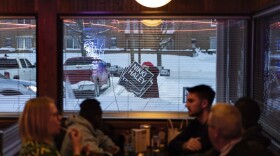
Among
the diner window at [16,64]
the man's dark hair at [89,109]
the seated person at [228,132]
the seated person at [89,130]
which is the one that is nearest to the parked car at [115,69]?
the diner window at [16,64]

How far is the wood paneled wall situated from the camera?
4.94 metres

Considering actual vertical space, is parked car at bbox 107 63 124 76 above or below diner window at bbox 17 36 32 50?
below

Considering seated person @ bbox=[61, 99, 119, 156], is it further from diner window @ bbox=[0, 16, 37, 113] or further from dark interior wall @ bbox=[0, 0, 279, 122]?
diner window @ bbox=[0, 16, 37, 113]

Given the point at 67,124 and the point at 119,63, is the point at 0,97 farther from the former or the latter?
the point at 67,124

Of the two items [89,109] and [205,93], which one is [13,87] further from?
[205,93]

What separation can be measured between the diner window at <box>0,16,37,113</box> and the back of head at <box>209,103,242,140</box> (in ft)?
10.7

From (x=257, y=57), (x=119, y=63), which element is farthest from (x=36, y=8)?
(x=257, y=57)

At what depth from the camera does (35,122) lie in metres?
2.45

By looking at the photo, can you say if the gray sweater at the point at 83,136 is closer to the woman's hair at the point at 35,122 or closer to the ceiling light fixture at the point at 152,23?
the woman's hair at the point at 35,122

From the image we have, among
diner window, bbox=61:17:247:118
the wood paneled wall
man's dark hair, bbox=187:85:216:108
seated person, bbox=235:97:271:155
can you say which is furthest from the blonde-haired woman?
diner window, bbox=61:17:247:118

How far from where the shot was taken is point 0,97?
5238 mm

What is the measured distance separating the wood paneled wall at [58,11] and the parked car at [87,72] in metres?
0.20

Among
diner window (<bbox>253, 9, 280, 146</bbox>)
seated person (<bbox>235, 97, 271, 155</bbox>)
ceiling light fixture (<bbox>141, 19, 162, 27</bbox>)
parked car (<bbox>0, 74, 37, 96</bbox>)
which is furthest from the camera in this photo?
parked car (<bbox>0, 74, 37, 96</bbox>)

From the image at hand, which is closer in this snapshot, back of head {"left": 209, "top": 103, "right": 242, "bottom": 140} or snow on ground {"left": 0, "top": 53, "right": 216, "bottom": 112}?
back of head {"left": 209, "top": 103, "right": 242, "bottom": 140}
